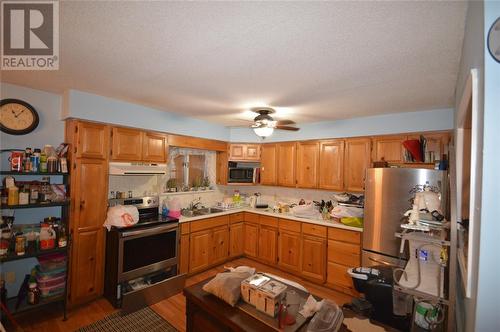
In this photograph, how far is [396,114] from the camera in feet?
10.2

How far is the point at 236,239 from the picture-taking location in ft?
13.5

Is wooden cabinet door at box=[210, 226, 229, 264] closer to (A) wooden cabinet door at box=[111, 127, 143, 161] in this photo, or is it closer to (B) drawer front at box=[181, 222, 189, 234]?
(B) drawer front at box=[181, 222, 189, 234]

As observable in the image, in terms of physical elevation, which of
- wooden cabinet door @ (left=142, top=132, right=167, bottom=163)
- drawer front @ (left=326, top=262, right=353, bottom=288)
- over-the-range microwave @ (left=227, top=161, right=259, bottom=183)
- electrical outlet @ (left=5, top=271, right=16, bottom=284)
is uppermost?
wooden cabinet door @ (left=142, top=132, right=167, bottom=163)

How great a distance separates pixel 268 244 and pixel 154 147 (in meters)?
2.40

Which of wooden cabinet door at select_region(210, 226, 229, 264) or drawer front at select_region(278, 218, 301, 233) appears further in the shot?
wooden cabinet door at select_region(210, 226, 229, 264)

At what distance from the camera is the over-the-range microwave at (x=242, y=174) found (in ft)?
14.5

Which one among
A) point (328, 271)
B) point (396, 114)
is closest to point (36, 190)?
point (328, 271)

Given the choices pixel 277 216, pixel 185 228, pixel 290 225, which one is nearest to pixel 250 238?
pixel 277 216

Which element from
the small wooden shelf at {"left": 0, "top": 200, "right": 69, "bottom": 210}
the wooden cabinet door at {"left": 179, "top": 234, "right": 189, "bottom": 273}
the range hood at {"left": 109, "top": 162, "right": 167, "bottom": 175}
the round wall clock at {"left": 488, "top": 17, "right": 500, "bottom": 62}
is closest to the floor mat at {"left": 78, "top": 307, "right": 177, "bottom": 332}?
the wooden cabinet door at {"left": 179, "top": 234, "right": 189, "bottom": 273}

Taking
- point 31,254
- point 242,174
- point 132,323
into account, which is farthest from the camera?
point 242,174

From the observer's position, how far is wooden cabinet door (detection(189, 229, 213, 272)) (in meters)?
3.45

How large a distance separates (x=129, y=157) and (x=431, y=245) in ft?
10.5

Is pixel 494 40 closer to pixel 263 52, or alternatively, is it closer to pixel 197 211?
pixel 263 52

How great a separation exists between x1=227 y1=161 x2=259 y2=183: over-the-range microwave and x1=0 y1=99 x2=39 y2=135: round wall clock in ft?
9.22
